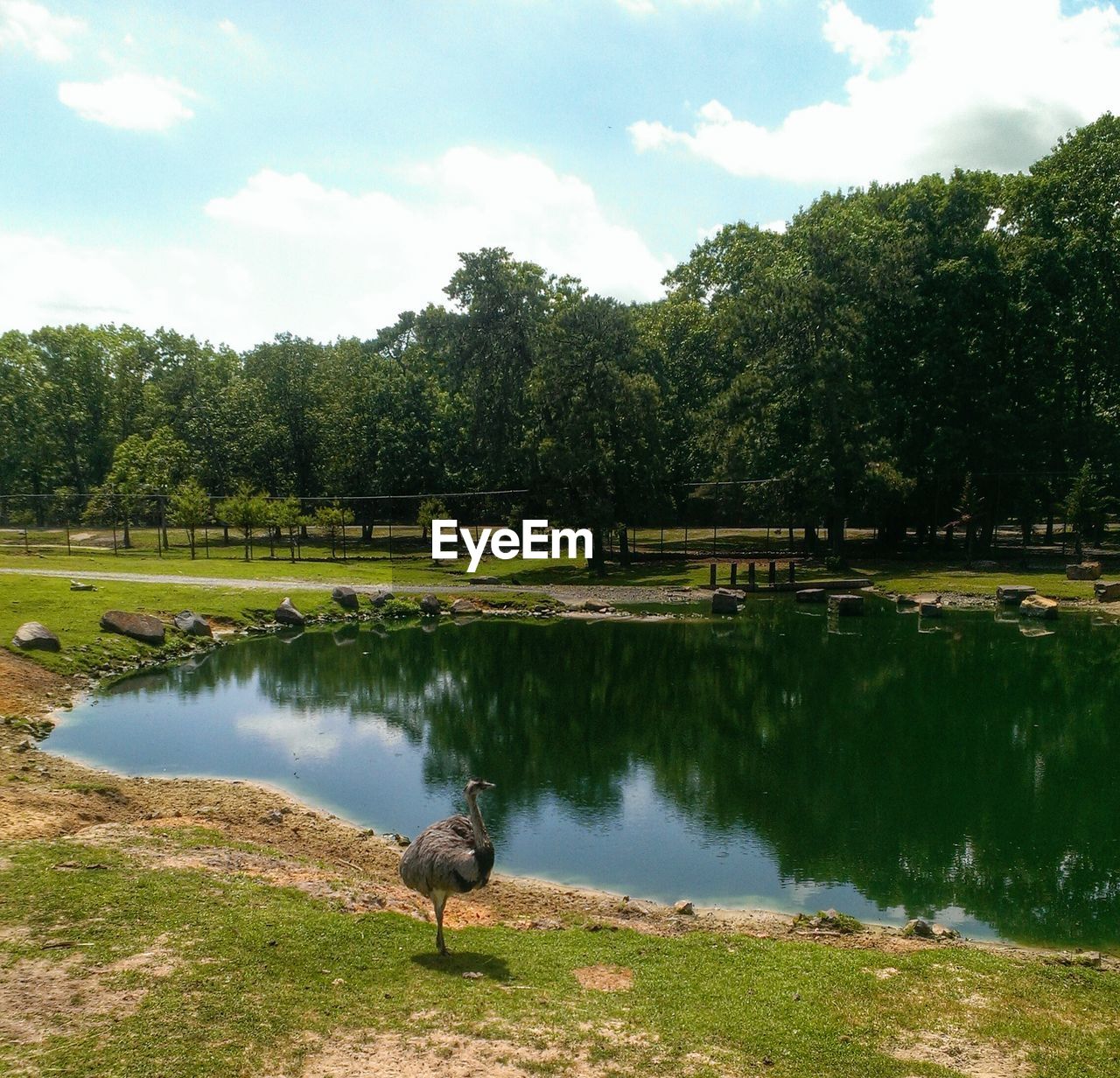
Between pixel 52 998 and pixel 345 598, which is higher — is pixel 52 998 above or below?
below

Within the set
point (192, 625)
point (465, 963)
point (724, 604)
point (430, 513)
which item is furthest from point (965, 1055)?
point (430, 513)

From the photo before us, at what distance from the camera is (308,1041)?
765 centimetres

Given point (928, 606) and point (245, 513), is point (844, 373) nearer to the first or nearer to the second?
point (928, 606)

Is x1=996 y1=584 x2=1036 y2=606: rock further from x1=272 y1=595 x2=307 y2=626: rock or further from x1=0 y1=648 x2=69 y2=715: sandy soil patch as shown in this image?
x1=0 y1=648 x2=69 y2=715: sandy soil patch

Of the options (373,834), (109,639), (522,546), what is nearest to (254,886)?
(373,834)

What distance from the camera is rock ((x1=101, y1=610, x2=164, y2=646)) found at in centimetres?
3159

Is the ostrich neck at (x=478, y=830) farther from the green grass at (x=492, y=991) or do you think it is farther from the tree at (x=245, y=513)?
the tree at (x=245, y=513)

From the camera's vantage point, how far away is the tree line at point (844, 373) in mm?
54062

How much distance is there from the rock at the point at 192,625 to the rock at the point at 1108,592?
38859 millimetres

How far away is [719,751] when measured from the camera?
864 inches

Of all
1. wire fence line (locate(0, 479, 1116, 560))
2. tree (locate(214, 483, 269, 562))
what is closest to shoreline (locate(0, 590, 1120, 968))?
wire fence line (locate(0, 479, 1116, 560))

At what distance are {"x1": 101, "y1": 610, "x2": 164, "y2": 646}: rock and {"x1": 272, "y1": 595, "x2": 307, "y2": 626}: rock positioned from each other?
22.5 ft

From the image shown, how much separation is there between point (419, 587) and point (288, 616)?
10.7m

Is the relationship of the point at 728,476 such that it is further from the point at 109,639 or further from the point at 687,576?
the point at 109,639
